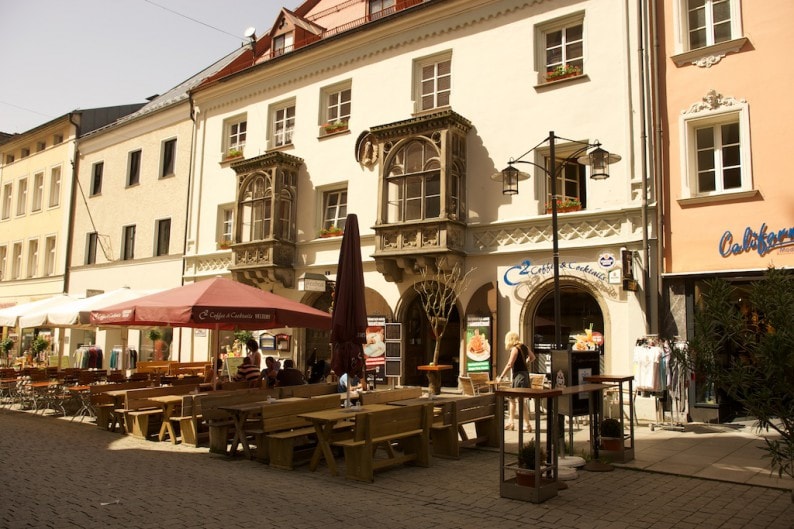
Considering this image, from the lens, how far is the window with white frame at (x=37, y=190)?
32.0 m

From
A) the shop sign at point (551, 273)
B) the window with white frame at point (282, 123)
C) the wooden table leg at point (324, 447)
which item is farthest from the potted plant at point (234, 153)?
the wooden table leg at point (324, 447)

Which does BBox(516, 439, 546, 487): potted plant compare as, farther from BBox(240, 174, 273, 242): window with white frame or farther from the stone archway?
BBox(240, 174, 273, 242): window with white frame

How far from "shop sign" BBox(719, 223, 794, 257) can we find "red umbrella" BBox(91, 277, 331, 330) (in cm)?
789

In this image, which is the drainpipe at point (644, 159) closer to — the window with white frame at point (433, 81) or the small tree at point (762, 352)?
the window with white frame at point (433, 81)

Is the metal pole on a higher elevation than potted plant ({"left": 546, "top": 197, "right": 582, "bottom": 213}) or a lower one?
lower

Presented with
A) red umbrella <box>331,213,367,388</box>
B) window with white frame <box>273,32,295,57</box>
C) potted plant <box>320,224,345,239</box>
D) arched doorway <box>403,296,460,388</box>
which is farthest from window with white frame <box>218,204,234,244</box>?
red umbrella <box>331,213,367,388</box>

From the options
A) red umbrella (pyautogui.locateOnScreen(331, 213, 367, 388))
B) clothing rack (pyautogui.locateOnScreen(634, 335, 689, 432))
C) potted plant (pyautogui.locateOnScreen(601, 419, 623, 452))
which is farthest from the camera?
clothing rack (pyautogui.locateOnScreen(634, 335, 689, 432))

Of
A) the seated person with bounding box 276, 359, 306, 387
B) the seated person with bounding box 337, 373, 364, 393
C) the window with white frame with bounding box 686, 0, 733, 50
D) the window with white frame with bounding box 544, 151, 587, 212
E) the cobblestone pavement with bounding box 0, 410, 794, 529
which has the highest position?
the window with white frame with bounding box 686, 0, 733, 50

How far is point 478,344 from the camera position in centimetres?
1548

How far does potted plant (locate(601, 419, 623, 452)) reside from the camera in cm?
898

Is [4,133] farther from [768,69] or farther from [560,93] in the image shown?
[768,69]

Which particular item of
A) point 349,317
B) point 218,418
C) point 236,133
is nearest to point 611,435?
point 349,317

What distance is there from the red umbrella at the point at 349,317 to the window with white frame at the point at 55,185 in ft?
84.4

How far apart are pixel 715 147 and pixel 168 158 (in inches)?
766
